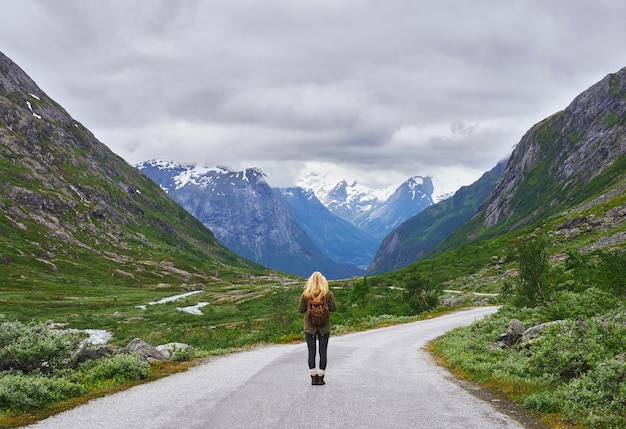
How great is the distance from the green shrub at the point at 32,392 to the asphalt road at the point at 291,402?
3.62ft

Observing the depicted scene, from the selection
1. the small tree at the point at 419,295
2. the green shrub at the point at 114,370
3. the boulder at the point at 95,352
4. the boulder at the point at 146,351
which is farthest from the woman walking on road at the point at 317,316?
the small tree at the point at 419,295

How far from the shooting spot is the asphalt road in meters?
9.79

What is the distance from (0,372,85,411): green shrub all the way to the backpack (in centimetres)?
715

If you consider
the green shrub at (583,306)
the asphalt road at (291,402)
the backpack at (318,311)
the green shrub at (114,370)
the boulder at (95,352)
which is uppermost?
the backpack at (318,311)

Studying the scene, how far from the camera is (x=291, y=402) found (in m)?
11.5

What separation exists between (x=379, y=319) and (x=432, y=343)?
55.2ft

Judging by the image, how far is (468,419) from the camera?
1015cm

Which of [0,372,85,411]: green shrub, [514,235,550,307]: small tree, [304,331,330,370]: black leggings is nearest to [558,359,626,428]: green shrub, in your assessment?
[304,331,330,370]: black leggings

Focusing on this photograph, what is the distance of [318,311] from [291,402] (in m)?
3.32

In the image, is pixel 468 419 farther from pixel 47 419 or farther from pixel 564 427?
pixel 47 419

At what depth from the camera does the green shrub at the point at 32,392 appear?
442 inches

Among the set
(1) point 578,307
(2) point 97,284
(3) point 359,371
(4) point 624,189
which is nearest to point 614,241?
(4) point 624,189

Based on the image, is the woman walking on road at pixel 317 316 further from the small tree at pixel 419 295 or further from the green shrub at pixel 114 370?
the small tree at pixel 419 295

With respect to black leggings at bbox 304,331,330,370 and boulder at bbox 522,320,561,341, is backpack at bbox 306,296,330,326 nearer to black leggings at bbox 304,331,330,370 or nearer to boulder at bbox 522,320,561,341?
black leggings at bbox 304,331,330,370
